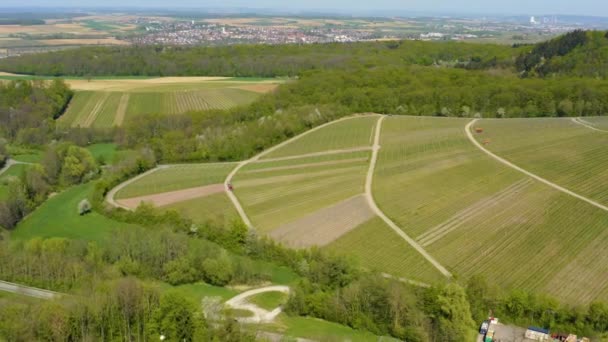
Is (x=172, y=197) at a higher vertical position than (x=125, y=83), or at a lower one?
lower

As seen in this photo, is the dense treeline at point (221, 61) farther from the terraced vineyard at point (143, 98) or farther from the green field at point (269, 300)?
the green field at point (269, 300)

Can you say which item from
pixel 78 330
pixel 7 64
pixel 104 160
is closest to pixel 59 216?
pixel 104 160

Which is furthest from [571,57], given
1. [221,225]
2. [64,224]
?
[64,224]

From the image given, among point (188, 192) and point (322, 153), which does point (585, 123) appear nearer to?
point (322, 153)

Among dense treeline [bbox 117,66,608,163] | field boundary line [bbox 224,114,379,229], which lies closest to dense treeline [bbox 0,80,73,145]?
dense treeline [bbox 117,66,608,163]

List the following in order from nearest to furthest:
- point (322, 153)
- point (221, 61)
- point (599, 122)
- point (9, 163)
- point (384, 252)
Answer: point (384, 252), point (322, 153), point (599, 122), point (9, 163), point (221, 61)

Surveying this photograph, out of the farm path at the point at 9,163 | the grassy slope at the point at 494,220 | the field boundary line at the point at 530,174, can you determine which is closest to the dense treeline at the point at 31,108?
the farm path at the point at 9,163

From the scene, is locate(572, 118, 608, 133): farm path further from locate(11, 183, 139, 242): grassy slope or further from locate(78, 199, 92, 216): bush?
locate(78, 199, 92, 216): bush
